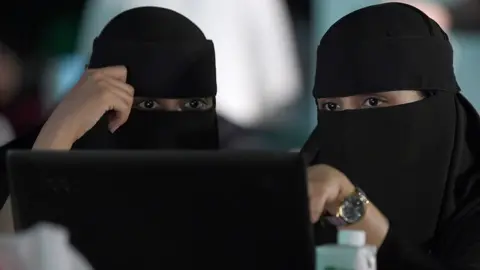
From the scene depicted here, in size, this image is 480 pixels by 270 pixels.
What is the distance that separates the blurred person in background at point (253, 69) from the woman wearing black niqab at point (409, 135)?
0.18 metres

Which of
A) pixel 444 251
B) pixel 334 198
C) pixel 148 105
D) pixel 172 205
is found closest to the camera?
pixel 172 205

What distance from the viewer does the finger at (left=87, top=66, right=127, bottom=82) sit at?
1.52 metres

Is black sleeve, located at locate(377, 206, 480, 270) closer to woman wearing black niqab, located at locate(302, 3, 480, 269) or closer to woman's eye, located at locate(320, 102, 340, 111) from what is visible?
woman wearing black niqab, located at locate(302, 3, 480, 269)

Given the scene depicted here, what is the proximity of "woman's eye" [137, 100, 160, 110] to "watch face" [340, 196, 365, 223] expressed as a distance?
57 centimetres

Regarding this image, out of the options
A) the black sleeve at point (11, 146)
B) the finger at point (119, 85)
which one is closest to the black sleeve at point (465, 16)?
the finger at point (119, 85)

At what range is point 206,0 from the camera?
1633 mm

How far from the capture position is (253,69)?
1609 mm

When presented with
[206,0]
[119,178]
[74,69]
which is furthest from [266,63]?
[119,178]

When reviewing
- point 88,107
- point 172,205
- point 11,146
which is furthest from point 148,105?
point 172,205

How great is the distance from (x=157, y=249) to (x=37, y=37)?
982 millimetres

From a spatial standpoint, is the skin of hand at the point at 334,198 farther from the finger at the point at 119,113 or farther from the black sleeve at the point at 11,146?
the black sleeve at the point at 11,146

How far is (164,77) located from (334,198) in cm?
57

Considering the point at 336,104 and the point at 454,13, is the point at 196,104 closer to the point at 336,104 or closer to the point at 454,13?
the point at 336,104

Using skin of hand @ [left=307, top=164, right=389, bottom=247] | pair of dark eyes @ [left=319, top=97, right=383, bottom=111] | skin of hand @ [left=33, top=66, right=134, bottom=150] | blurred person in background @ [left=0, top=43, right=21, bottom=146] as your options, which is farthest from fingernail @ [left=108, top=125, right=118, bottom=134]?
skin of hand @ [left=307, top=164, right=389, bottom=247]
